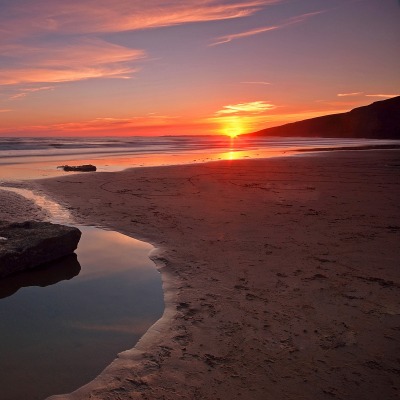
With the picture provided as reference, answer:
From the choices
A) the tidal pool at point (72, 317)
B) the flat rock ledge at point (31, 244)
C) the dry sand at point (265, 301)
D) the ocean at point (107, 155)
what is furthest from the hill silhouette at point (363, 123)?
the tidal pool at point (72, 317)

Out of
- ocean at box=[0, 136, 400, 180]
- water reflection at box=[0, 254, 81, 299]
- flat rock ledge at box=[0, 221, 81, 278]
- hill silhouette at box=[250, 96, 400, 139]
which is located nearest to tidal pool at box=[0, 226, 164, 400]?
water reflection at box=[0, 254, 81, 299]

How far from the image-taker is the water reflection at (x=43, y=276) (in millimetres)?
3945

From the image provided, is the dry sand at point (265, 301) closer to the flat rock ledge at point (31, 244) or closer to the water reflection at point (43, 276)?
the water reflection at point (43, 276)

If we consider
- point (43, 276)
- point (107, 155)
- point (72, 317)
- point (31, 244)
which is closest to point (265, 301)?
point (72, 317)

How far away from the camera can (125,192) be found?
954cm

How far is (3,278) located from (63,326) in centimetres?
152

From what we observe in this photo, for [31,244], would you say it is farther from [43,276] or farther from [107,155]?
[107,155]

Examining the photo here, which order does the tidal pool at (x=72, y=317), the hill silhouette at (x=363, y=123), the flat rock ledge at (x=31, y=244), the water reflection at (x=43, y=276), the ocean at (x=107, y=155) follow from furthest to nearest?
the hill silhouette at (x=363, y=123)
the ocean at (x=107, y=155)
the flat rock ledge at (x=31, y=244)
the water reflection at (x=43, y=276)
the tidal pool at (x=72, y=317)

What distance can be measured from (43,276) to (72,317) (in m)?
1.26

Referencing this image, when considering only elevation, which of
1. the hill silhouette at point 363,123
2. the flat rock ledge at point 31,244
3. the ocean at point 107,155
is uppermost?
the hill silhouette at point 363,123

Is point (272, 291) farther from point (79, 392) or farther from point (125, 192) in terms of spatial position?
point (125, 192)

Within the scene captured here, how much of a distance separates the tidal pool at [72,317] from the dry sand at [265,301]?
0.19 m

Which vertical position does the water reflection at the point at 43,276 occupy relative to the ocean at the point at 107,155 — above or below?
below

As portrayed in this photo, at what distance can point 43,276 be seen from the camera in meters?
4.27
